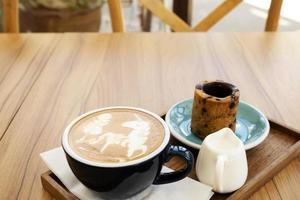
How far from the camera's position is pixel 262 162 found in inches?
21.2

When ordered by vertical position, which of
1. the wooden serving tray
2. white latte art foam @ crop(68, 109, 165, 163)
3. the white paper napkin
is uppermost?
white latte art foam @ crop(68, 109, 165, 163)

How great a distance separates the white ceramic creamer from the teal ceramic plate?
61 millimetres

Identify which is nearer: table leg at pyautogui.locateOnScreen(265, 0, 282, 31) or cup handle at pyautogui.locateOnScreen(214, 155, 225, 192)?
cup handle at pyautogui.locateOnScreen(214, 155, 225, 192)

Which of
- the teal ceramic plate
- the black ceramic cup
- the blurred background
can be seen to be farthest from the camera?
the blurred background

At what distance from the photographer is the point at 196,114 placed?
1.88 feet

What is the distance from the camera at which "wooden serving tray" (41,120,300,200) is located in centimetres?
48

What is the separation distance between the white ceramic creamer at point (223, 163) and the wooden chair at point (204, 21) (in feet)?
2.31

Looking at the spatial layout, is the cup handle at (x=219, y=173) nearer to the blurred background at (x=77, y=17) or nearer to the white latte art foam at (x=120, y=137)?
the white latte art foam at (x=120, y=137)

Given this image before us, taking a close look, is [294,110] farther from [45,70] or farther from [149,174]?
[45,70]

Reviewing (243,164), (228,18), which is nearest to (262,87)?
(243,164)

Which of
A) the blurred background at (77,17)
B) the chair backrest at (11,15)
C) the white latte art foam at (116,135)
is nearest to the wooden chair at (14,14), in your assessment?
the chair backrest at (11,15)

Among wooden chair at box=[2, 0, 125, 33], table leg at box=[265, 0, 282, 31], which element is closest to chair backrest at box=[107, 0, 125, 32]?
wooden chair at box=[2, 0, 125, 33]

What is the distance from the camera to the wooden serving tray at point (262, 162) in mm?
477

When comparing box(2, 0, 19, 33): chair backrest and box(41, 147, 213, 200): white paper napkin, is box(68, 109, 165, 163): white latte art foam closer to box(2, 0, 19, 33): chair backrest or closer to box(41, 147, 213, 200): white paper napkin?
box(41, 147, 213, 200): white paper napkin
